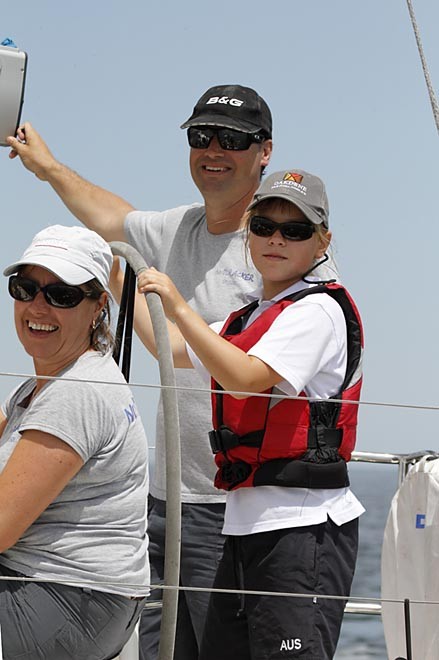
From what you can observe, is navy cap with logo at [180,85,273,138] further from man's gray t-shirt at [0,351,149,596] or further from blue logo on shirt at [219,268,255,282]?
man's gray t-shirt at [0,351,149,596]

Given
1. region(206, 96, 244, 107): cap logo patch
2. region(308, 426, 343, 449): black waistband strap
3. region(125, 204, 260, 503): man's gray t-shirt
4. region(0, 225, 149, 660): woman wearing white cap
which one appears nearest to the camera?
region(0, 225, 149, 660): woman wearing white cap

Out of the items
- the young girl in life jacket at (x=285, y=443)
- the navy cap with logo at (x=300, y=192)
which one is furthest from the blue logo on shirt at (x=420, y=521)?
the navy cap with logo at (x=300, y=192)

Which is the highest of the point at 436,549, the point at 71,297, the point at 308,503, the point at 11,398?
the point at 71,297

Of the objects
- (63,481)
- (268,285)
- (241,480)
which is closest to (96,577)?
(63,481)

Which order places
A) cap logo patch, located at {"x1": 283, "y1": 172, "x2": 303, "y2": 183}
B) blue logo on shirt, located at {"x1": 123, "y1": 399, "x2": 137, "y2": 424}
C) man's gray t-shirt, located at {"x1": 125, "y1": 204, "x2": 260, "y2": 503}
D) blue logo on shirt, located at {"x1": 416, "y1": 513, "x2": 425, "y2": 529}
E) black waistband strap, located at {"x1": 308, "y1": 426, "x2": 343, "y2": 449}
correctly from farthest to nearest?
man's gray t-shirt, located at {"x1": 125, "y1": 204, "x2": 260, "y2": 503} → blue logo on shirt, located at {"x1": 416, "y1": 513, "x2": 425, "y2": 529} → cap logo patch, located at {"x1": 283, "y1": 172, "x2": 303, "y2": 183} → black waistband strap, located at {"x1": 308, "y1": 426, "x2": 343, "y2": 449} → blue logo on shirt, located at {"x1": 123, "y1": 399, "x2": 137, "y2": 424}

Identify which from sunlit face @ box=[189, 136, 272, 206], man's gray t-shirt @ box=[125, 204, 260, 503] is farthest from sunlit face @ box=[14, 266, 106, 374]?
sunlit face @ box=[189, 136, 272, 206]

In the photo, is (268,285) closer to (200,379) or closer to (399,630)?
(200,379)

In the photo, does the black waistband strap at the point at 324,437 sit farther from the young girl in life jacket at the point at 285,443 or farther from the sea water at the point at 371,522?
the sea water at the point at 371,522

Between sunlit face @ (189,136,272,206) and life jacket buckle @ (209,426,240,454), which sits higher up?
sunlit face @ (189,136,272,206)

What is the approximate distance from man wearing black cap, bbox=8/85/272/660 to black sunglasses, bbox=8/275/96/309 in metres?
0.54

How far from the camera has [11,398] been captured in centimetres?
179

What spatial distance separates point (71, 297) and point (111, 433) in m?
0.21

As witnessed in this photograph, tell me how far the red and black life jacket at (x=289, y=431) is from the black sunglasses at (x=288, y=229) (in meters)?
0.09

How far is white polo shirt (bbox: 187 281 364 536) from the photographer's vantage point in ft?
5.75
